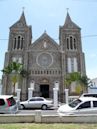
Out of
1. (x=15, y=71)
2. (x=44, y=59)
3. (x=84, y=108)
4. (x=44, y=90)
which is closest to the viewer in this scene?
(x=84, y=108)

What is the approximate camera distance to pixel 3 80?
3653 centimetres

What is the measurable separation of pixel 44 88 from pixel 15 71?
286 inches

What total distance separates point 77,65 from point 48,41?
8891mm

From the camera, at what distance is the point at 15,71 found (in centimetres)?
3566

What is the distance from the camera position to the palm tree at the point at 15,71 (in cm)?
3462

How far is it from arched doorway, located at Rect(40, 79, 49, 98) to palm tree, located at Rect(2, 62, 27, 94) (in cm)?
425

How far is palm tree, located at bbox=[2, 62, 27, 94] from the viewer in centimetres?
3462

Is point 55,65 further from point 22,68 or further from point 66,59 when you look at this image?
point 22,68

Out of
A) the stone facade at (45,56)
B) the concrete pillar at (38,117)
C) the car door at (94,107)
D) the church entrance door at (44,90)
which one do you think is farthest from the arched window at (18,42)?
the concrete pillar at (38,117)

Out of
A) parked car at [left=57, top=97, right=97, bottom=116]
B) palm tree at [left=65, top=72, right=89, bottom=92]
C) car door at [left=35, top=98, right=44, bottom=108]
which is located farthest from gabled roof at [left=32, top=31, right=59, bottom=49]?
parked car at [left=57, top=97, right=97, bottom=116]

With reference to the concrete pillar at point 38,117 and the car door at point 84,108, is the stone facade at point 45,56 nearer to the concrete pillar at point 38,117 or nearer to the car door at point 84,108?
the car door at point 84,108

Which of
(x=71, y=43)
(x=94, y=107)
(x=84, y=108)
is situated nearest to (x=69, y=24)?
(x=71, y=43)

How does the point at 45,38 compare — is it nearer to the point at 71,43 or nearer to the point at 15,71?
the point at 71,43

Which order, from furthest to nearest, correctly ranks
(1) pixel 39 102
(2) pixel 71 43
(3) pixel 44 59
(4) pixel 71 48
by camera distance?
(2) pixel 71 43, (4) pixel 71 48, (3) pixel 44 59, (1) pixel 39 102
